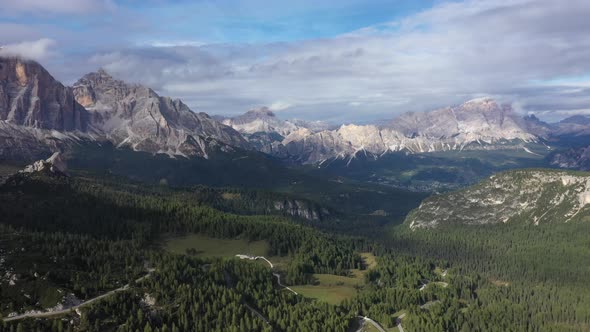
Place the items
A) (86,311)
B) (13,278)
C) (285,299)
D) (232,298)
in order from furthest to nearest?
(285,299), (232,298), (13,278), (86,311)

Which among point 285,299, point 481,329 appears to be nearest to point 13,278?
point 285,299

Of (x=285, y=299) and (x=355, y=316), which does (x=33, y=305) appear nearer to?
(x=285, y=299)

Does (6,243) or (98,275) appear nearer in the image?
(98,275)

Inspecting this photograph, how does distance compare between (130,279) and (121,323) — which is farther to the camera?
(130,279)

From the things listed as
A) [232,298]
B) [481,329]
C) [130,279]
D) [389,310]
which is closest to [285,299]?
[232,298]

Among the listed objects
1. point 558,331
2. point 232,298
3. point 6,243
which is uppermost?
point 6,243

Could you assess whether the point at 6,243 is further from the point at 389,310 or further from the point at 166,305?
the point at 389,310

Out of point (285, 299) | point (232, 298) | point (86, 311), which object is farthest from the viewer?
point (285, 299)

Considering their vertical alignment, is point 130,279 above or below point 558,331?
above

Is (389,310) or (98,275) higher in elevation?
(98,275)
